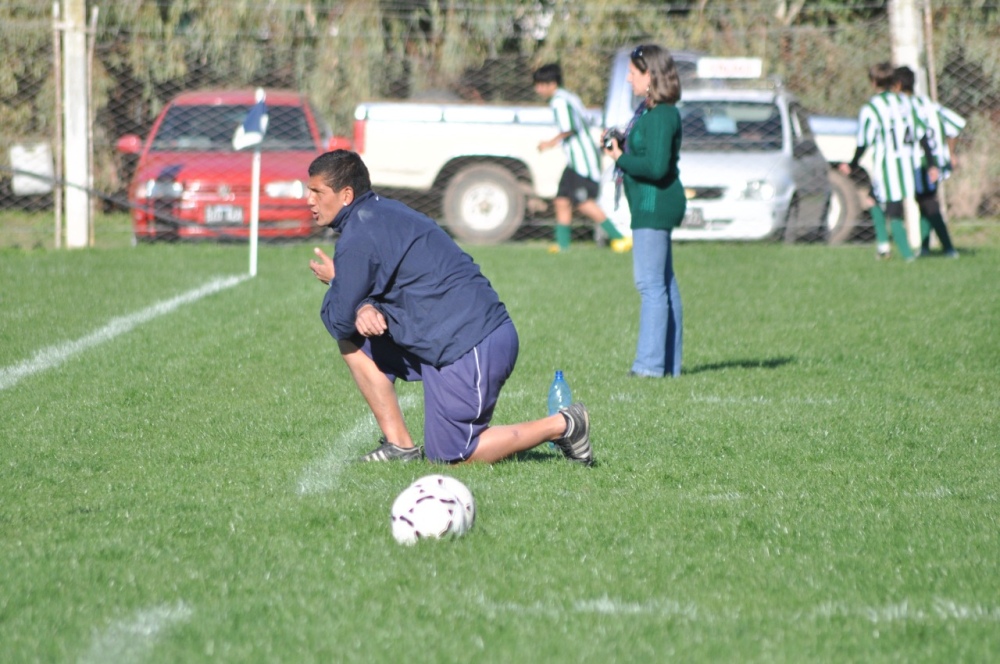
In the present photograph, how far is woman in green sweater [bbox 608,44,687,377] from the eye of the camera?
7.87 metres

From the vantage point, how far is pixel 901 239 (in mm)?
14695

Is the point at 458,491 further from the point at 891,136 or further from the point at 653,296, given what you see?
the point at 891,136

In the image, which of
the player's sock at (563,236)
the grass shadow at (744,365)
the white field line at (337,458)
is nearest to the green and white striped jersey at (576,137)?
the player's sock at (563,236)

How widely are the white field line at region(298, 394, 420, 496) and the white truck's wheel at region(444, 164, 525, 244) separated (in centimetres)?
1039

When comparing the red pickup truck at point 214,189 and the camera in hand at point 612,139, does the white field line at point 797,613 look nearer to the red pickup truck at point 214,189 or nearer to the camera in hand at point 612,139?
the camera in hand at point 612,139

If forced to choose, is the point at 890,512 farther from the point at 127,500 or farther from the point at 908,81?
the point at 908,81

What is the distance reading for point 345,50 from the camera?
20453 mm

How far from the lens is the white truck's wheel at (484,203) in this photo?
17.3m

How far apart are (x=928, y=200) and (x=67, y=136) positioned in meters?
9.56

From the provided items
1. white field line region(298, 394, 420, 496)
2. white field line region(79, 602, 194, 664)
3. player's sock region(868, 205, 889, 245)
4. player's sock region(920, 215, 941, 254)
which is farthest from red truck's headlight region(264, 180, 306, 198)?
white field line region(79, 602, 194, 664)

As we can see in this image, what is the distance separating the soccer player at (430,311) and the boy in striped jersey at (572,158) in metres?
8.93

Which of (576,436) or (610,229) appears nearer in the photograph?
(576,436)

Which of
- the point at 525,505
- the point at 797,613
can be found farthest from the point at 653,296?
the point at 797,613

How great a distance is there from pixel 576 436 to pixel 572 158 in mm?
9773
